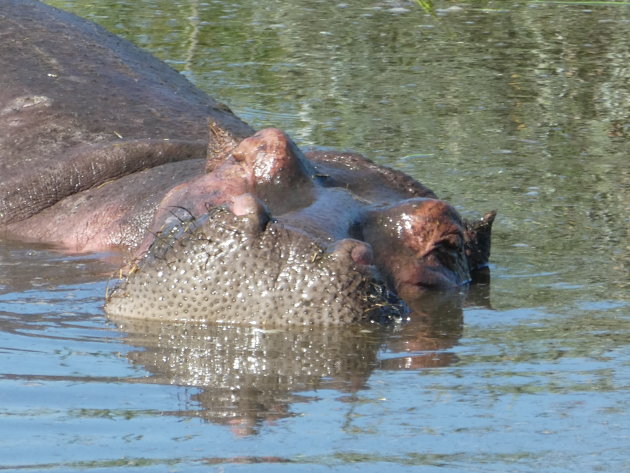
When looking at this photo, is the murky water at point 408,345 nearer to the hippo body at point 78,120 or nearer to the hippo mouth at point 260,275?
the hippo mouth at point 260,275

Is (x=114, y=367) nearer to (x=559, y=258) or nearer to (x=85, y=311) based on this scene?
(x=85, y=311)

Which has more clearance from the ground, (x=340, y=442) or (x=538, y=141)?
(x=340, y=442)

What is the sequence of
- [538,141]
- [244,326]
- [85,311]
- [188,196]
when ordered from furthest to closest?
[538,141], [188,196], [85,311], [244,326]

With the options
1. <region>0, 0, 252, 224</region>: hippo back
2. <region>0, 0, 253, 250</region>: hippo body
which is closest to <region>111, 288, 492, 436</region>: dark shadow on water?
<region>0, 0, 253, 250</region>: hippo body

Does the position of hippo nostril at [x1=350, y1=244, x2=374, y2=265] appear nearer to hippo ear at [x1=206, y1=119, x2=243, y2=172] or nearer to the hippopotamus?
the hippopotamus

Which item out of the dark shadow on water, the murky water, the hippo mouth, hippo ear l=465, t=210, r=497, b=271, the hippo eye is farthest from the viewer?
hippo ear l=465, t=210, r=497, b=271

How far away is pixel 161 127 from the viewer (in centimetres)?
682

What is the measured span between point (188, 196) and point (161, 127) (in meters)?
1.75

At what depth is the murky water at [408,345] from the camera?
316 cm

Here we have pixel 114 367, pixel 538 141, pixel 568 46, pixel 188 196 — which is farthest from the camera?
pixel 568 46

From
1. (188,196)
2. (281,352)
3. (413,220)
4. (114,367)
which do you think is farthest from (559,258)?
(114,367)

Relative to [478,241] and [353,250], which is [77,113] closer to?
[478,241]

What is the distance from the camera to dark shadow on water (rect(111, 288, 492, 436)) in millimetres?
3535

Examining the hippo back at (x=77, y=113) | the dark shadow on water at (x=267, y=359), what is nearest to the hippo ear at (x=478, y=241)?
the dark shadow on water at (x=267, y=359)
